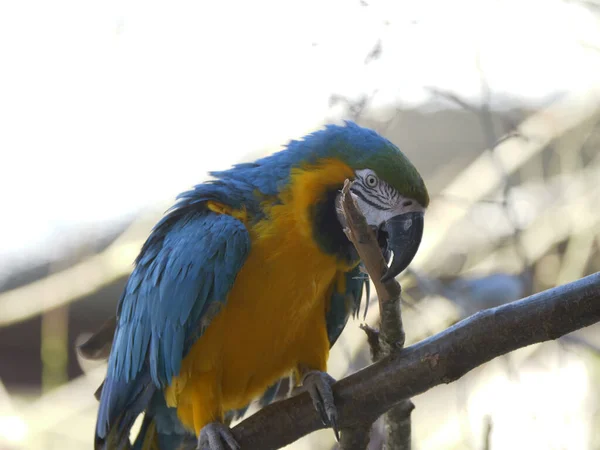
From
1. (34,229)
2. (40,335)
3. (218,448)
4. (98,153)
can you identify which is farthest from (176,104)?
(218,448)

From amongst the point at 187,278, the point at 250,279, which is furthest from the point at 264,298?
the point at 187,278

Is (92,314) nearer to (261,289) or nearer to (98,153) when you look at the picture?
(98,153)

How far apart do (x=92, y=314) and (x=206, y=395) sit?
5.19 feet

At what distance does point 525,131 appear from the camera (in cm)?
277

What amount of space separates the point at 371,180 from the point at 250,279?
0.44 metres

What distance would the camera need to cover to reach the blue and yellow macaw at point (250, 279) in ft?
5.32

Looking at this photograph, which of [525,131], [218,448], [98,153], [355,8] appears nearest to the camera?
[218,448]

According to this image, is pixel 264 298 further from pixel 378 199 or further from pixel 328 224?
pixel 378 199

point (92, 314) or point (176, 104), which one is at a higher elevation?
point (176, 104)

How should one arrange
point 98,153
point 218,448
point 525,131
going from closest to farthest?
1. point 218,448
2. point 525,131
3. point 98,153

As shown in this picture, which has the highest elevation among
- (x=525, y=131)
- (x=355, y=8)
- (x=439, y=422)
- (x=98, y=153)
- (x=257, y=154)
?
(x=355, y=8)

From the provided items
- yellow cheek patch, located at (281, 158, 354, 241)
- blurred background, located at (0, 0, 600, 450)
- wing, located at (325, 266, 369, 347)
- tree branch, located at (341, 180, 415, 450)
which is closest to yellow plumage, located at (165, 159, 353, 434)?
yellow cheek patch, located at (281, 158, 354, 241)

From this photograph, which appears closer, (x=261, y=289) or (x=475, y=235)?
(x=261, y=289)

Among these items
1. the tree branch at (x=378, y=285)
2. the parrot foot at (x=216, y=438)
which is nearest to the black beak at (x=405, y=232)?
the tree branch at (x=378, y=285)
